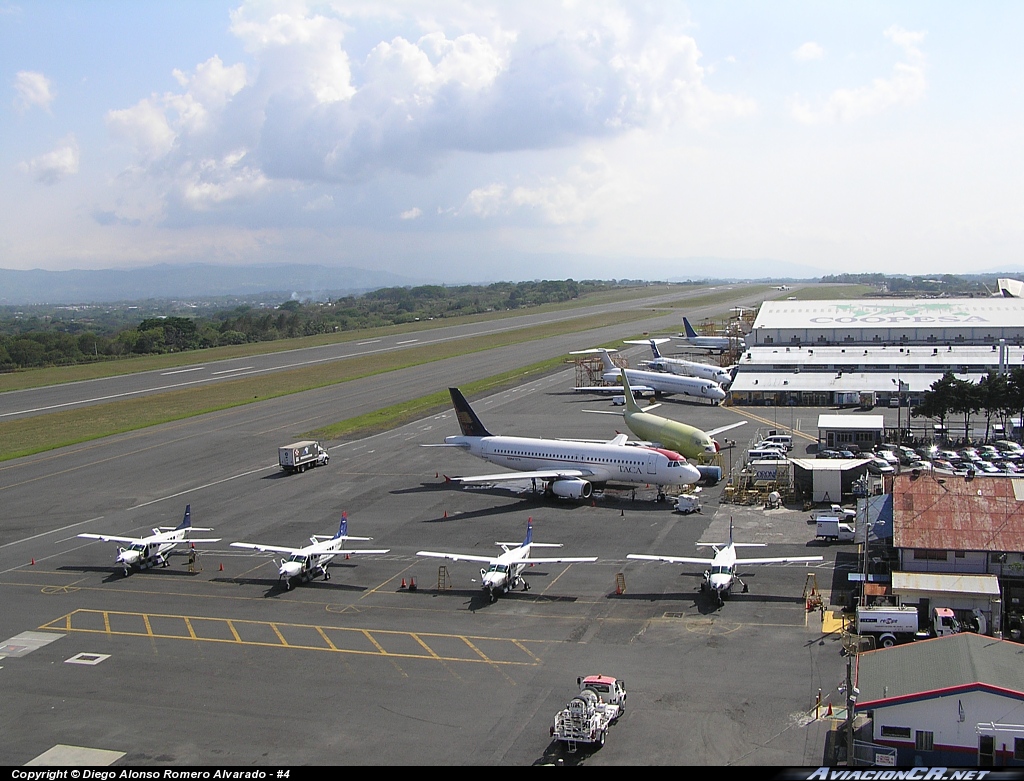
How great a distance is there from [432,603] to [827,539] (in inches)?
991

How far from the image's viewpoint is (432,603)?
1873 inches

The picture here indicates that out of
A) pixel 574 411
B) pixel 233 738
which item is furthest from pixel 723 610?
pixel 574 411

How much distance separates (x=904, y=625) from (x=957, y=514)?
11211 mm

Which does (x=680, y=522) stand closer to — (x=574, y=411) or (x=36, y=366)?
(x=574, y=411)

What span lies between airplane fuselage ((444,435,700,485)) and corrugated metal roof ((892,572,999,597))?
959 inches

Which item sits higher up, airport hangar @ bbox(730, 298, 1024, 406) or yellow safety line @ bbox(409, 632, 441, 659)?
airport hangar @ bbox(730, 298, 1024, 406)

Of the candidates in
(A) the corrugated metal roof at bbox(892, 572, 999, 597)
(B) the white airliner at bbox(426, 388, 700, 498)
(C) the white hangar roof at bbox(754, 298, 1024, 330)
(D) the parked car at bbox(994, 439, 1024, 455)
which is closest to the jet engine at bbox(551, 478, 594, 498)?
(B) the white airliner at bbox(426, 388, 700, 498)

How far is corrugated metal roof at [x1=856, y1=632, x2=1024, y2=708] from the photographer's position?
1166 inches

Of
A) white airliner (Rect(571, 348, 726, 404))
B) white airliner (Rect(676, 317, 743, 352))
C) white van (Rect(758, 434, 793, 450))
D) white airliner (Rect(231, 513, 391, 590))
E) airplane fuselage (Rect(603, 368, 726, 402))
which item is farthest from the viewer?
white airliner (Rect(676, 317, 743, 352))

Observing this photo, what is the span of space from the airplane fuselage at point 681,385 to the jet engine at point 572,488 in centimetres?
5068

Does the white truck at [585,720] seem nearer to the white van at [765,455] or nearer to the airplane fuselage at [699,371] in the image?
the white van at [765,455]

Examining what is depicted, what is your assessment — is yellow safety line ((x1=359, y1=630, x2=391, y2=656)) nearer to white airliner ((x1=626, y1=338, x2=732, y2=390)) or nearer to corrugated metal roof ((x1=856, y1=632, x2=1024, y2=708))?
corrugated metal roof ((x1=856, y1=632, x2=1024, y2=708))

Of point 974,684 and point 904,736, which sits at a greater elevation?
point 974,684

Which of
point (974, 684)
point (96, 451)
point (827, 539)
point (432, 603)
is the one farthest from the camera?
point (96, 451)
